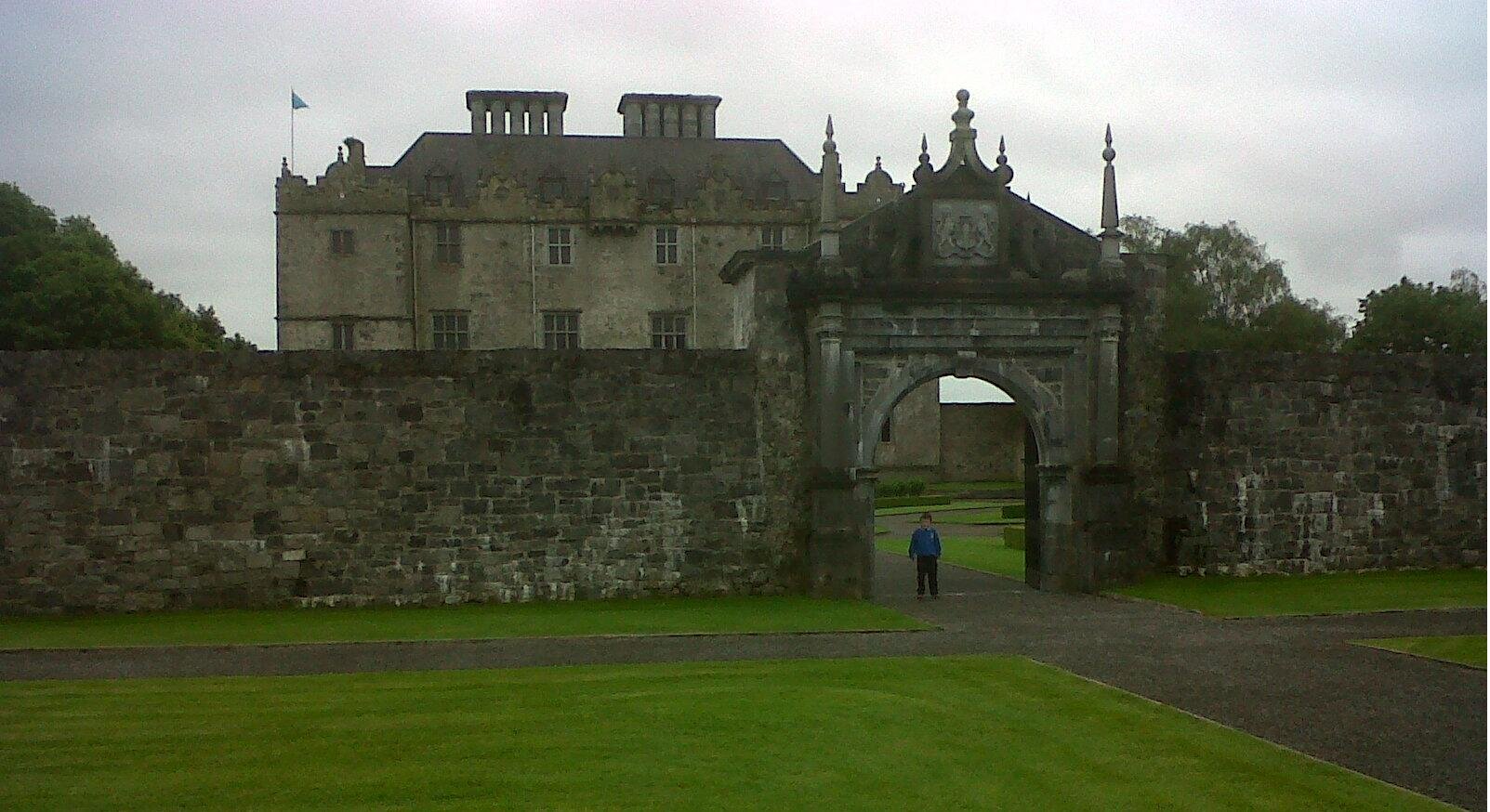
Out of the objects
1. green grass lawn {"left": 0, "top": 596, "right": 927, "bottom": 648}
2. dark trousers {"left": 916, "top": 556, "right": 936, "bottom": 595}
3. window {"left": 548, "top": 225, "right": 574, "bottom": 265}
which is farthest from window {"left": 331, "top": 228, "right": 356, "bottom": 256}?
dark trousers {"left": 916, "top": 556, "right": 936, "bottom": 595}

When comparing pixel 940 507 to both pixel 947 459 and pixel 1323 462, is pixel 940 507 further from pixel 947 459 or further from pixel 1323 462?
pixel 1323 462

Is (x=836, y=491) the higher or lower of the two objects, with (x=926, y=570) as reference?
higher

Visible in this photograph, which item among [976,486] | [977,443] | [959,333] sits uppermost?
[959,333]

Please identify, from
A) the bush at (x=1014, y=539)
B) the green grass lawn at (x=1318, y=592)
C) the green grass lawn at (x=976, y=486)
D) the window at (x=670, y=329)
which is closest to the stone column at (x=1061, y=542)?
the green grass lawn at (x=1318, y=592)

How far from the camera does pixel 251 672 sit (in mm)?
12945

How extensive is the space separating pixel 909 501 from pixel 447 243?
19392mm

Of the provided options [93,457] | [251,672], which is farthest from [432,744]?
[93,457]

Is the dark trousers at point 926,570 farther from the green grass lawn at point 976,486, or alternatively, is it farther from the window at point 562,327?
the green grass lawn at point 976,486

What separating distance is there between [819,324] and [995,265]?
109 inches

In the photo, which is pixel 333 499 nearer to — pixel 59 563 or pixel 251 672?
pixel 59 563

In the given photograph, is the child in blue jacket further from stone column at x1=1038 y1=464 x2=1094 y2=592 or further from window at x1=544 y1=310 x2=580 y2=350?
window at x1=544 y1=310 x2=580 y2=350

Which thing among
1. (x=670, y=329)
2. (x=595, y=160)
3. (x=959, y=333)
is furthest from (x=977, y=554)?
(x=595, y=160)

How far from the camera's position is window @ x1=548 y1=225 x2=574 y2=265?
51.1 meters

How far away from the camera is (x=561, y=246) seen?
51.2 metres
